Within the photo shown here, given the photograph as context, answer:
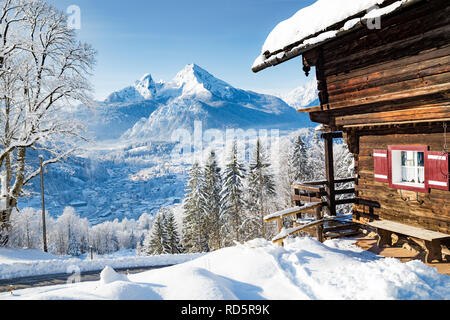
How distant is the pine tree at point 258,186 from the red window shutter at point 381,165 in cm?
2242

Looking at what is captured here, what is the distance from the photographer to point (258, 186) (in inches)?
1246

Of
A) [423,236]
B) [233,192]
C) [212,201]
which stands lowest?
[212,201]

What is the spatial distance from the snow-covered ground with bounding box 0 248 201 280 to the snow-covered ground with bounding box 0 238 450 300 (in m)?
8.98

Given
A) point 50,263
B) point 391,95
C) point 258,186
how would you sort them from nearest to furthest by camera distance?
point 391,95 → point 50,263 → point 258,186

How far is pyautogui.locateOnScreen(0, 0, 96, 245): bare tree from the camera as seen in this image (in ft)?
47.9

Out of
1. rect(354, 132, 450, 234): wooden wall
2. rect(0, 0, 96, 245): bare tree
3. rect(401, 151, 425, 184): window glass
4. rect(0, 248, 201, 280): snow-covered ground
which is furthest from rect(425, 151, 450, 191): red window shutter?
rect(0, 0, 96, 245): bare tree

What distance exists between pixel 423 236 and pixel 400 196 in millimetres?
1740

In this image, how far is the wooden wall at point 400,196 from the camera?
7.00 meters

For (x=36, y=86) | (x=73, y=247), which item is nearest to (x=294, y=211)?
(x=36, y=86)

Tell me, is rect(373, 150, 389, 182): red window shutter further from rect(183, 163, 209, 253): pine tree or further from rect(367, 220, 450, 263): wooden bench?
rect(183, 163, 209, 253): pine tree

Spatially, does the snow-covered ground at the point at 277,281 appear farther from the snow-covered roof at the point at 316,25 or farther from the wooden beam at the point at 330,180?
the snow-covered roof at the point at 316,25

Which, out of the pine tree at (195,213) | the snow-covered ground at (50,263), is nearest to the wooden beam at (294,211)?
the snow-covered ground at (50,263)

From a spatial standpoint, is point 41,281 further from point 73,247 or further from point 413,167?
point 73,247

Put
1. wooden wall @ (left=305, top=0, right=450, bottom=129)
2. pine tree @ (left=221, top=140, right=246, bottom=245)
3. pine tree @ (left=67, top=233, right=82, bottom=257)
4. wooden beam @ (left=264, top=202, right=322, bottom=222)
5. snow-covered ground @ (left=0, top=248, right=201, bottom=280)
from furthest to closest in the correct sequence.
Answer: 1. pine tree @ (left=67, top=233, right=82, bottom=257)
2. pine tree @ (left=221, top=140, right=246, bottom=245)
3. snow-covered ground @ (left=0, top=248, right=201, bottom=280)
4. wooden beam @ (left=264, top=202, right=322, bottom=222)
5. wooden wall @ (left=305, top=0, right=450, bottom=129)
